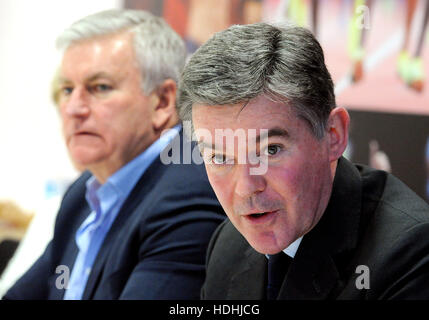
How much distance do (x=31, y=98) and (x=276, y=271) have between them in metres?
1.81

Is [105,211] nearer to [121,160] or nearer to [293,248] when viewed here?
[121,160]

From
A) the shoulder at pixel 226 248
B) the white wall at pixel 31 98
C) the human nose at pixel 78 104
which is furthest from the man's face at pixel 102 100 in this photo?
the white wall at pixel 31 98

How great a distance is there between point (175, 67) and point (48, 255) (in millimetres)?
594

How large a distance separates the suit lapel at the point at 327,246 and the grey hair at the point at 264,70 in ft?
0.45

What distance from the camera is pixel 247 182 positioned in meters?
0.94

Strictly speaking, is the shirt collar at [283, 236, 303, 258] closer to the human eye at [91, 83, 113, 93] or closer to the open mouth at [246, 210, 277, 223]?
the open mouth at [246, 210, 277, 223]

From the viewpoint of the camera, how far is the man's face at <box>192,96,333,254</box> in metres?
0.94

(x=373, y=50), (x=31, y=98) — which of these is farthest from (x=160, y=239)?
(x=31, y=98)

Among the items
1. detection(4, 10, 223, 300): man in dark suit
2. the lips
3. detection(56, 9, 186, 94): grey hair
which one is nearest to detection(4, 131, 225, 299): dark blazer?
detection(4, 10, 223, 300): man in dark suit

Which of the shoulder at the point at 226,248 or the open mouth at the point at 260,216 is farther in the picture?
the shoulder at the point at 226,248

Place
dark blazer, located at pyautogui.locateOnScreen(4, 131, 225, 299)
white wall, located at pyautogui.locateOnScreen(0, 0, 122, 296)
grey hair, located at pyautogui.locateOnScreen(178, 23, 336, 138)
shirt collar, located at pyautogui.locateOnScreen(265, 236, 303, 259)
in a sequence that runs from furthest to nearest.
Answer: white wall, located at pyautogui.locateOnScreen(0, 0, 122, 296) → dark blazer, located at pyautogui.locateOnScreen(4, 131, 225, 299) → shirt collar, located at pyautogui.locateOnScreen(265, 236, 303, 259) → grey hair, located at pyautogui.locateOnScreen(178, 23, 336, 138)

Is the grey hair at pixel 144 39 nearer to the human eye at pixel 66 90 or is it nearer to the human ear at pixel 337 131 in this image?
the human eye at pixel 66 90

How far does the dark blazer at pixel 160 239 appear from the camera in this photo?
4.11 feet

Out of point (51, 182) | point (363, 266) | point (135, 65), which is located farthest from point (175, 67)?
point (51, 182)
